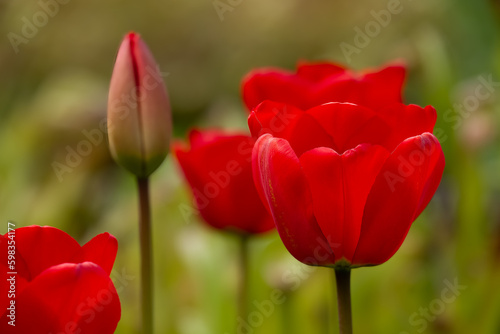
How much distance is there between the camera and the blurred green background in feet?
3.71

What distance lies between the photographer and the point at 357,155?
0.47 m

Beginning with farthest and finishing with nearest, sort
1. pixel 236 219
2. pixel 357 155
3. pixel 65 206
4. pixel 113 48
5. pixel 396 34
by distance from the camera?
1. pixel 113 48
2. pixel 396 34
3. pixel 65 206
4. pixel 236 219
5. pixel 357 155

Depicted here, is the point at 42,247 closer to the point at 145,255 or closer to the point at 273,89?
the point at 145,255

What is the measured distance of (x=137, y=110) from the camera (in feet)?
1.85

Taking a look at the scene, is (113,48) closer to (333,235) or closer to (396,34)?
(396,34)

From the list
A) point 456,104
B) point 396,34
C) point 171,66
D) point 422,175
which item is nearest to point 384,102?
point 422,175

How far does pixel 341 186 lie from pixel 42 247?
0.18 meters

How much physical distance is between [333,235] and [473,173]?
2.68ft
